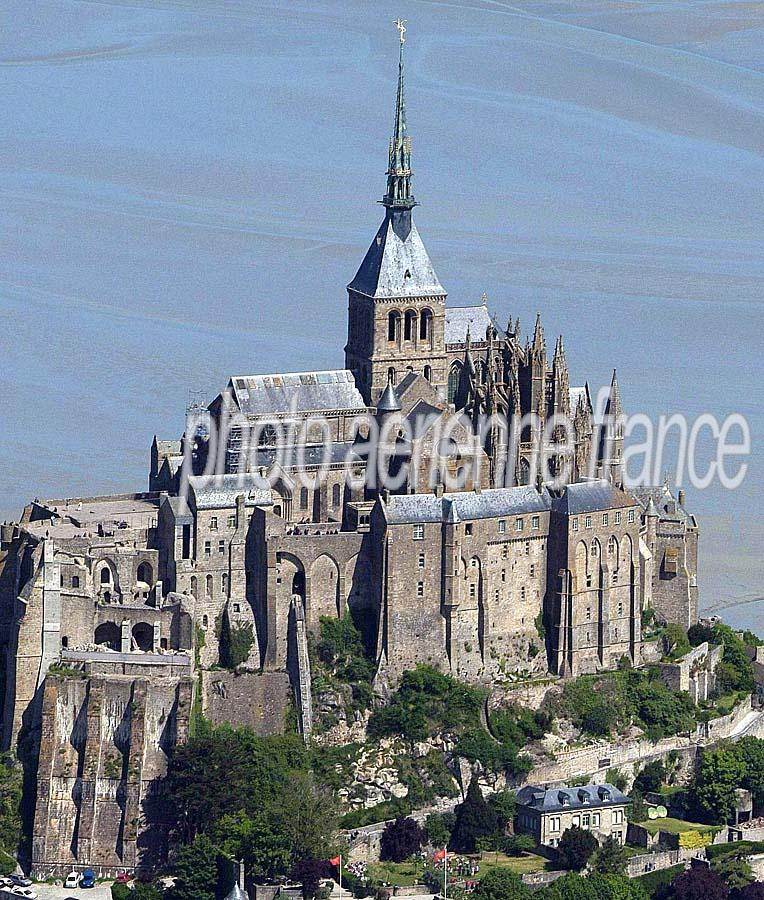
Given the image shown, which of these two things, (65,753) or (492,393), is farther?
(492,393)

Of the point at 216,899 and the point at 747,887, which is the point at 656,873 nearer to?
the point at 747,887

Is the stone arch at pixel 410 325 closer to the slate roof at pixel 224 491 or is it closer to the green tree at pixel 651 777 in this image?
the slate roof at pixel 224 491

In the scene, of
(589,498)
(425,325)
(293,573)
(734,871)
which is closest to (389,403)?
(425,325)

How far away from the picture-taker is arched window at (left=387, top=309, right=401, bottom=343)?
143 m

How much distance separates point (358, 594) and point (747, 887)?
19336 mm

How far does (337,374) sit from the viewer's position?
144 meters

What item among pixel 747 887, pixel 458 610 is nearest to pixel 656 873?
pixel 747 887

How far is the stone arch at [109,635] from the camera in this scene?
135m

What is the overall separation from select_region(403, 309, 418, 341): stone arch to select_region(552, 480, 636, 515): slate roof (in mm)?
9190

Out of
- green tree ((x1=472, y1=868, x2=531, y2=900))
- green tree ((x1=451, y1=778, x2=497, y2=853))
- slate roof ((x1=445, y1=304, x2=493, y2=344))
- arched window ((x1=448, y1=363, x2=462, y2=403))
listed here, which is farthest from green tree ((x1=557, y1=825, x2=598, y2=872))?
slate roof ((x1=445, y1=304, x2=493, y2=344))

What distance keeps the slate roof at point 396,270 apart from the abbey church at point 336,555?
9 centimetres

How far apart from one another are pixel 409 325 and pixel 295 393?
575 cm

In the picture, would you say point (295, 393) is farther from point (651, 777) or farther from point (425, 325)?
point (651, 777)

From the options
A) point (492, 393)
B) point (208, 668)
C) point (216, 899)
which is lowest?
point (216, 899)
